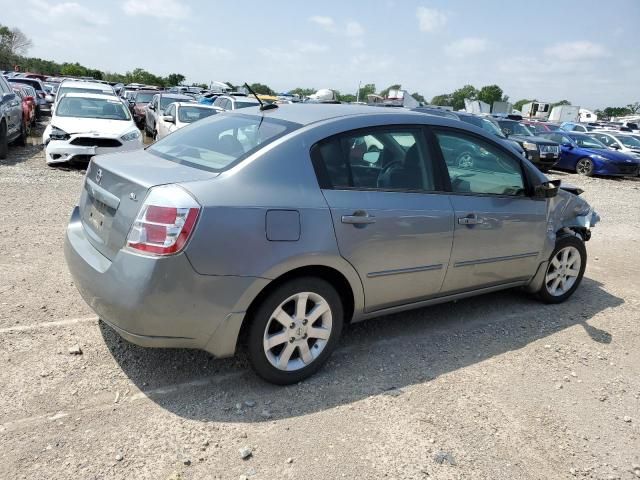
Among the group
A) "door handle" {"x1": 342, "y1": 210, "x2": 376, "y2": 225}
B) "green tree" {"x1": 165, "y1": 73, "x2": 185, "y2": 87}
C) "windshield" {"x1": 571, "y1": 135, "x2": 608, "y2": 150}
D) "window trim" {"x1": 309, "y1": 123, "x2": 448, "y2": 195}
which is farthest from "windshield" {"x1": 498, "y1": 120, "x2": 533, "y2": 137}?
"green tree" {"x1": 165, "y1": 73, "x2": 185, "y2": 87}

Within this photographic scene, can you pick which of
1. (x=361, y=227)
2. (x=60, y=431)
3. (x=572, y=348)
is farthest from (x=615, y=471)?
(x=60, y=431)

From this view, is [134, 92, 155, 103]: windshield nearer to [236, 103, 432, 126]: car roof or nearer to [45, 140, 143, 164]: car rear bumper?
[45, 140, 143, 164]: car rear bumper

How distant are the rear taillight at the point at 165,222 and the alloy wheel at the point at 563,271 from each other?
11.6ft

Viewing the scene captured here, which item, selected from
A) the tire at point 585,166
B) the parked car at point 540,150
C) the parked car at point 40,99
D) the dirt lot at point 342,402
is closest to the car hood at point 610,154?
the tire at point 585,166

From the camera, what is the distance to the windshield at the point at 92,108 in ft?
34.1

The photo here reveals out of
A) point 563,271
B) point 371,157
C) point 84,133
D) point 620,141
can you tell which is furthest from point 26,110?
point 620,141

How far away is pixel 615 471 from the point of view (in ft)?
9.02

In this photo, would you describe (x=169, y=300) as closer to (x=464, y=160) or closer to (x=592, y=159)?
(x=464, y=160)

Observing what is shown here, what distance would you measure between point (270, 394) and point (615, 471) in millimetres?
1949

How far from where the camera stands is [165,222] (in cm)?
267

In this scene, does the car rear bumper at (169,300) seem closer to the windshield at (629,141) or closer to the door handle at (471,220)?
the door handle at (471,220)

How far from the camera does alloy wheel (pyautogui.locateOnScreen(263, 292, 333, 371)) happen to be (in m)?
3.07

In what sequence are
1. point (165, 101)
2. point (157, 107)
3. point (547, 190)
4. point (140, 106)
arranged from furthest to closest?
1. point (140, 106)
2. point (165, 101)
3. point (157, 107)
4. point (547, 190)

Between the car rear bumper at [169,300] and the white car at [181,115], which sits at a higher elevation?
the white car at [181,115]
